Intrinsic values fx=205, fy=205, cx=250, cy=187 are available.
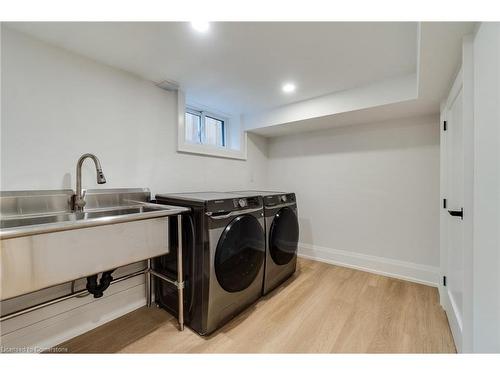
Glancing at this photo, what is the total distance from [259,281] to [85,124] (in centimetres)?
186

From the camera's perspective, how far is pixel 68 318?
1.41 metres

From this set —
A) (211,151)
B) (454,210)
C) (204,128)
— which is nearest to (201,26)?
(211,151)

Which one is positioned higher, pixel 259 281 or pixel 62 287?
pixel 62 287

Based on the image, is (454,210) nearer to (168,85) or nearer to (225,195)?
(225,195)

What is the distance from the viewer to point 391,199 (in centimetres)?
234

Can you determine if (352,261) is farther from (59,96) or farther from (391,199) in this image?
(59,96)

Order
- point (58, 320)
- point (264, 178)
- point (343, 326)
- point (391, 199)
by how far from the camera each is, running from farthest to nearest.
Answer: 1. point (264, 178)
2. point (391, 199)
3. point (343, 326)
4. point (58, 320)

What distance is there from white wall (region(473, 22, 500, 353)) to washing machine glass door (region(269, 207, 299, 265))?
4.20ft

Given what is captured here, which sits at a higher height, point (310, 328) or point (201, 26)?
point (201, 26)

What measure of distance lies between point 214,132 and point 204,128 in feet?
0.72

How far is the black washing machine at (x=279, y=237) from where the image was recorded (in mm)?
1902

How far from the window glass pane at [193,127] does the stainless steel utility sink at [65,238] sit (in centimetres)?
110
